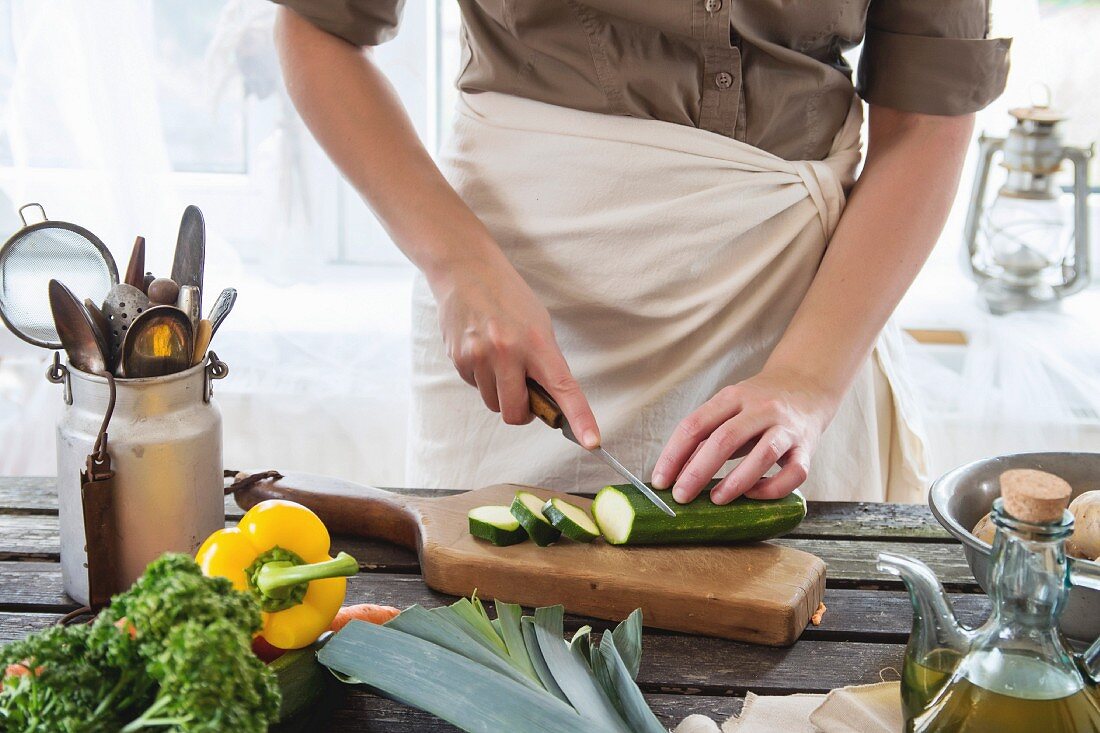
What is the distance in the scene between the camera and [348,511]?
4.51ft

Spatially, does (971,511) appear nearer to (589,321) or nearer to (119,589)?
(589,321)

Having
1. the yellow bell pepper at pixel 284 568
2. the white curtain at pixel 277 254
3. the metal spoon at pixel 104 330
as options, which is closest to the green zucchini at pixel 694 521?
the yellow bell pepper at pixel 284 568

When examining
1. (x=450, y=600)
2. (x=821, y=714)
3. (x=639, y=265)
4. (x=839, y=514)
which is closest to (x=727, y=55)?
(x=639, y=265)

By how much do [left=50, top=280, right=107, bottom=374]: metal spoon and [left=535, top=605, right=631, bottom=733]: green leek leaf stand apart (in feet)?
1.71

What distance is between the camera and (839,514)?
1.48m

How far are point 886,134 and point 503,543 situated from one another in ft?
3.12

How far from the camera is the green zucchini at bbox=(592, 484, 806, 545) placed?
1.28 metres

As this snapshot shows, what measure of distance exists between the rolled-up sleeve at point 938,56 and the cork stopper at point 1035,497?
3.47 ft

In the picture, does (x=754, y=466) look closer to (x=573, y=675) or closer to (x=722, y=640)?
(x=722, y=640)

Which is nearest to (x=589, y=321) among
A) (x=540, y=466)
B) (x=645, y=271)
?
(x=645, y=271)

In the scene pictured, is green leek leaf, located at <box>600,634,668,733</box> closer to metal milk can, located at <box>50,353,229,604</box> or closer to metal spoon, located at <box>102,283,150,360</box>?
metal milk can, located at <box>50,353,229,604</box>

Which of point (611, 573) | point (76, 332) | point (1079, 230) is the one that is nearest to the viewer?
point (76, 332)

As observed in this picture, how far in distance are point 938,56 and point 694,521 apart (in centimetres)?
Result: 85

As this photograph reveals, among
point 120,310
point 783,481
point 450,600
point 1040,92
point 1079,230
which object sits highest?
point 1040,92
